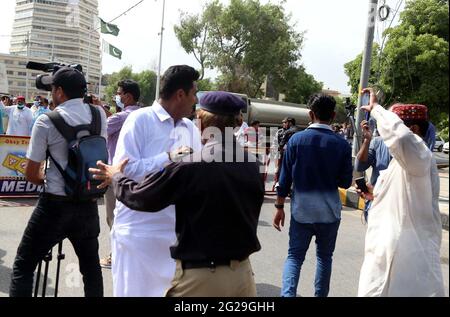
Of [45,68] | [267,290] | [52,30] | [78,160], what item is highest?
[52,30]

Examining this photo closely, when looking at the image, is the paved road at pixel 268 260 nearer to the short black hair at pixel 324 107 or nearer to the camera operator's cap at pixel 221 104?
the short black hair at pixel 324 107

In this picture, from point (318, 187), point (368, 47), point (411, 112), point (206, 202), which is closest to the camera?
point (206, 202)

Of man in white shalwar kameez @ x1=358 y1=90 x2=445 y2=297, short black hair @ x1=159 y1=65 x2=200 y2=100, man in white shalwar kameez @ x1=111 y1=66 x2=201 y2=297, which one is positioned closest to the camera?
man in white shalwar kameez @ x1=358 y1=90 x2=445 y2=297

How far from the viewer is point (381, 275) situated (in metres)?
2.39

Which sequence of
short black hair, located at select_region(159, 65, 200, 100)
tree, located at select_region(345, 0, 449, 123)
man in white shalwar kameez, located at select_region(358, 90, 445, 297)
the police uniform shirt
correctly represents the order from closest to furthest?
the police uniform shirt
man in white shalwar kameez, located at select_region(358, 90, 445, 297)
short black hair, located at select_region(159, 65, 200, 100)
tree, located at select_region(345, 0, 449, 123)

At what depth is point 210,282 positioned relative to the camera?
1.93 meters

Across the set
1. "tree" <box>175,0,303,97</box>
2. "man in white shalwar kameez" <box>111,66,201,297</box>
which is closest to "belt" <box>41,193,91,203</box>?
"man in white shalwar kameez" <box>111,66,201,297</box>

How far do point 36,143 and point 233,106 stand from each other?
145cm

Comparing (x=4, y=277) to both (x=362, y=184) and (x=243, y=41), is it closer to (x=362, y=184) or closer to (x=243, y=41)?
(x=362, y=184)

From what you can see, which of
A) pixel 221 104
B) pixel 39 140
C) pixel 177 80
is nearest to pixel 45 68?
pixel 39 140

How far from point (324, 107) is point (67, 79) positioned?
1.97 metres

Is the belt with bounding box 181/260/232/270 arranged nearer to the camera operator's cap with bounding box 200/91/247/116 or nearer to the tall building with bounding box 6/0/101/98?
the camera operator's cap with bounding box 200/91/247/116

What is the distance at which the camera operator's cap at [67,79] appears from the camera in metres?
3.00

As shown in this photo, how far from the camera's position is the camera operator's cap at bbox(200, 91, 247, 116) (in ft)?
6.79
